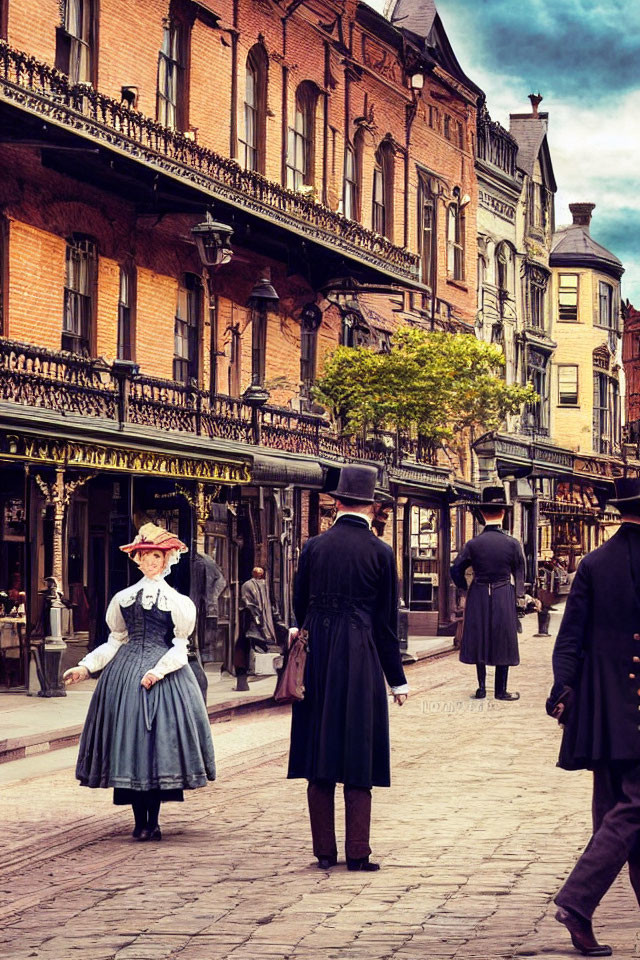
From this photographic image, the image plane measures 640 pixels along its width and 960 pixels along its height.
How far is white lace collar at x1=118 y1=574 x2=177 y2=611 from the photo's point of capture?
384 inches

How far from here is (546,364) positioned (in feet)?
171

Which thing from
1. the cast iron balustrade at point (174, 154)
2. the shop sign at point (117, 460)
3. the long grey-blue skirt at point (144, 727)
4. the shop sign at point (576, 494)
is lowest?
the long grey-blue skirt at point (144, 727)

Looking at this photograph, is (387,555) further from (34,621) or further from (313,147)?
(313,147)

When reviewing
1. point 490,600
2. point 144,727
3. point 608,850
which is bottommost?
point 608,850

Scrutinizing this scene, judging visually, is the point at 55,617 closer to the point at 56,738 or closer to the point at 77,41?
the point at 56,738

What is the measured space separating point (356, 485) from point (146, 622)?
1601 millimetres

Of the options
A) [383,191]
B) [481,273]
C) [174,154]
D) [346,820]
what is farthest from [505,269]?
[346,820]

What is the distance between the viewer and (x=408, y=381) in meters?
29.7

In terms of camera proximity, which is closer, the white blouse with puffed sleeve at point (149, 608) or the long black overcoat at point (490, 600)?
the white blouse with puffed sleeve at point (149, 608)

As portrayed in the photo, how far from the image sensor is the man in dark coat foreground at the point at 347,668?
8.55 m

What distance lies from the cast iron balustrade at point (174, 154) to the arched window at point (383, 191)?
2.94 meters

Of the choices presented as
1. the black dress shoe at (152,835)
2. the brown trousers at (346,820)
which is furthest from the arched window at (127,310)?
the brown trousers at (346,820)

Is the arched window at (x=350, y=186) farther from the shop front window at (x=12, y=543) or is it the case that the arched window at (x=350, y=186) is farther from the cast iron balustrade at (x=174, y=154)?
the shop front window at (x=12, y=543)

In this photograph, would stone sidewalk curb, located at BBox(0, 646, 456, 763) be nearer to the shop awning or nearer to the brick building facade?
the brick building facade
